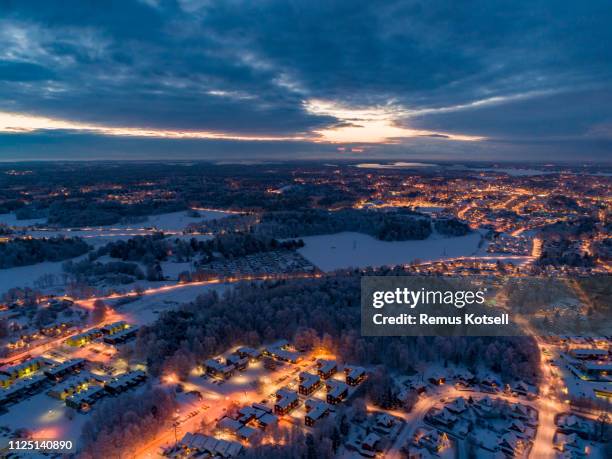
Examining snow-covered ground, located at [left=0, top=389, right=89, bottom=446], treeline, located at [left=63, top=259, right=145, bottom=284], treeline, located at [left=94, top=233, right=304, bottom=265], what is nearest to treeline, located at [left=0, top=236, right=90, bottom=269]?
treeline, located at [left=94, top=233, right=304, bottom=265]

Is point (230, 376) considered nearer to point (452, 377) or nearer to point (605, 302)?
point (452, 377)

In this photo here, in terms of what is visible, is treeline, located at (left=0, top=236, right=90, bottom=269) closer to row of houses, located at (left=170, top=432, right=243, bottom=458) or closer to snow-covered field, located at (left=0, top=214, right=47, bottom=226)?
snow-covered field, located at (left=0, top=214, right=47, bottom=226)

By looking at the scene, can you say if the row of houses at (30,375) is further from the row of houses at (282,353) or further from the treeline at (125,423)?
the row of houses at (282,353)

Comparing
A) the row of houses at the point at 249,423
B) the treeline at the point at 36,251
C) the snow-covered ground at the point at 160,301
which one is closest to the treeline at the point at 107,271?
the snow-covered ground at the point at 160,301

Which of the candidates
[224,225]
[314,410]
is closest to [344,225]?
[224,225]

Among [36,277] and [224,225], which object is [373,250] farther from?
[36,277]

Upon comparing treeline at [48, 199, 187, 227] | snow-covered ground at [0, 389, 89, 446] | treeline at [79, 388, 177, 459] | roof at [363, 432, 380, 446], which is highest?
treeline at [48, 199, 187, 227]

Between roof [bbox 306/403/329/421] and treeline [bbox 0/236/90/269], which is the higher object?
treeline [bbox 0/236/90/269]
